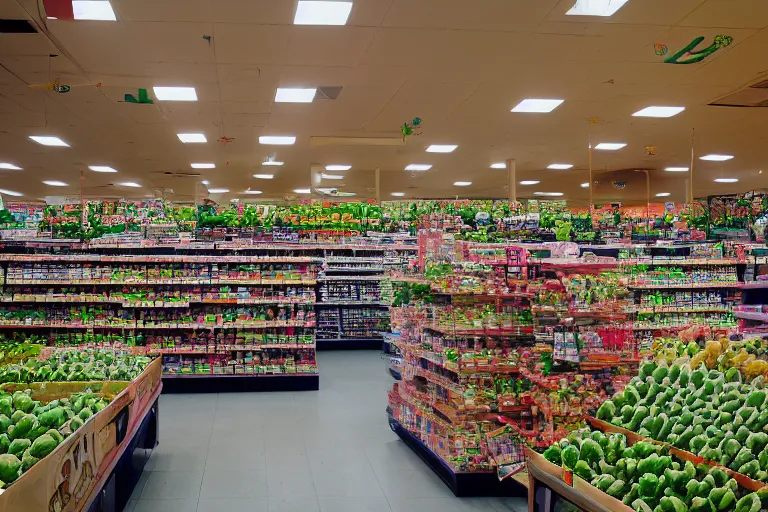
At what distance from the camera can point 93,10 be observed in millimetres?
5188

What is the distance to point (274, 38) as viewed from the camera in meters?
5.84

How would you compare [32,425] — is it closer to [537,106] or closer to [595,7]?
[595,7]

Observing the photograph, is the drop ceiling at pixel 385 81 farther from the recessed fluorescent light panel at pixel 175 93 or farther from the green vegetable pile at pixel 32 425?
the green vegetable pile at pixel 32 425

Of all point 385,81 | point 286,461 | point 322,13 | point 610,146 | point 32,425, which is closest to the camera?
point 32,425

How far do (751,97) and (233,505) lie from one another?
7709 millimetres

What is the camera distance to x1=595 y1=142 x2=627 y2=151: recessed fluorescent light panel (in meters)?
11.7

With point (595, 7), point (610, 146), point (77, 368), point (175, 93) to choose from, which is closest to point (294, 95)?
point (175, 93)

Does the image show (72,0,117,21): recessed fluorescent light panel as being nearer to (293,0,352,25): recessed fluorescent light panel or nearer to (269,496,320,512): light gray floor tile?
(293,0,352,25): recessed fluorescent light panel

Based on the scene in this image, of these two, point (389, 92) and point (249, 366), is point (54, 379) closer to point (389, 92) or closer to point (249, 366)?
point (249, 366)

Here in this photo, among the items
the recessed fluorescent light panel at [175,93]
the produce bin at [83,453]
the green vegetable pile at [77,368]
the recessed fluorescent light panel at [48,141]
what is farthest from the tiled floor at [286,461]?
the recessed fluorescent light panel at [48,141]

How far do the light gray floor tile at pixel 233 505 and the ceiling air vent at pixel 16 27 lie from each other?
14.7ft

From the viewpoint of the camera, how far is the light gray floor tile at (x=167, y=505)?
12.4ft

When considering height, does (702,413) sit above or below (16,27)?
below

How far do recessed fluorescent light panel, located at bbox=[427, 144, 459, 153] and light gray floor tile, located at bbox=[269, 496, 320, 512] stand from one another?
8700 mm
